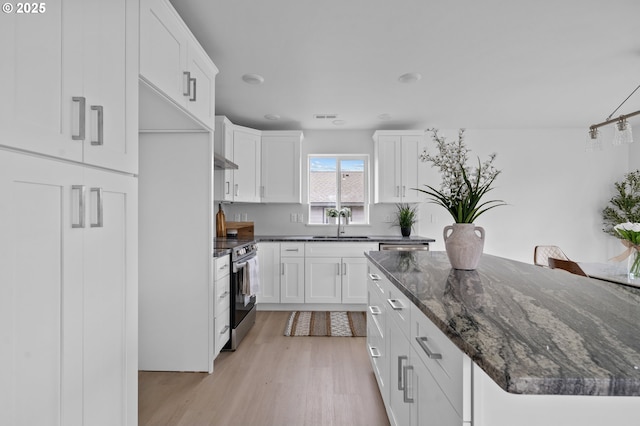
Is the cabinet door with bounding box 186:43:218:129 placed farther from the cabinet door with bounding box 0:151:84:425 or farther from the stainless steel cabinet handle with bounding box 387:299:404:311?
the stainless steel cabinet handle with bounding box 387:299:404:311

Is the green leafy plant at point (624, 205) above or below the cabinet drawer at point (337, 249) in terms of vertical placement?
above

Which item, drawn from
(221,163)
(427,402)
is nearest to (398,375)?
(427,402)

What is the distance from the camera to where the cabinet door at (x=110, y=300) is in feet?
3.54

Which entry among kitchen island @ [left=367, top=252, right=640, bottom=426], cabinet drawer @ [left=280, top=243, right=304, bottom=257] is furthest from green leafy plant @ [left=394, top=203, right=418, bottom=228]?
kitchen island @ [left=367, top=252, right=640, bottom=426]

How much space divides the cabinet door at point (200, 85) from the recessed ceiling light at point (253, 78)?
1.73 feet

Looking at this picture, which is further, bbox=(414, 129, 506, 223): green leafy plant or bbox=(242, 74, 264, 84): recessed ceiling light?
bbox=(242, 74, 264, 84): recessed ceiling light

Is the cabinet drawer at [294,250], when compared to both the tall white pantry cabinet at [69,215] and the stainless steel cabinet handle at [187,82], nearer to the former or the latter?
the stainless steel cabinet handle at [187,82]

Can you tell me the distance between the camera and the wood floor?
1.84 meters

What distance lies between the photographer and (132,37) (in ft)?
4.37

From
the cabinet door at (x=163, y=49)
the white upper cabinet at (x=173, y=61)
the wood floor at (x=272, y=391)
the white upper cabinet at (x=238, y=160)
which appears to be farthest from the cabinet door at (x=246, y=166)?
the cabinet door at (x=163, y=49)

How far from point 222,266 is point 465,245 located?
1906 millimetres

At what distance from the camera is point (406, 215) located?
14.4 ft

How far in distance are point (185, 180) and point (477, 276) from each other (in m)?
2.08

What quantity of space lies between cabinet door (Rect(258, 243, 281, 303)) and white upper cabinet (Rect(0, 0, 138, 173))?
2684 millimetres
